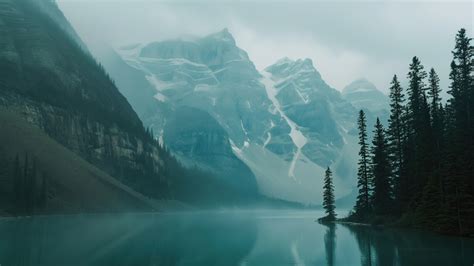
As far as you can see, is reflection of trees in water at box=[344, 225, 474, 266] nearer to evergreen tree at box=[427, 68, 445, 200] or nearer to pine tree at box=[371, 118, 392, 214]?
evergreen tree at box=[427, 68, 445, 200]

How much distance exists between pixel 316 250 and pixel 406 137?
48490 mm

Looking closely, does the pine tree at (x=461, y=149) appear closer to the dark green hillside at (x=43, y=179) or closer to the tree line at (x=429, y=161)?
the tree line at (x=429, y=161)

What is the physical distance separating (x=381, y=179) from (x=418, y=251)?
164 feet

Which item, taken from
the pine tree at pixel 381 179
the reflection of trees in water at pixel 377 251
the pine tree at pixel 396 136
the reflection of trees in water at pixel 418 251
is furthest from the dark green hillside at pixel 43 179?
the reflection of trees in water at pixel 418 251

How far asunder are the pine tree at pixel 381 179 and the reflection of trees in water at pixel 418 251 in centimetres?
3246

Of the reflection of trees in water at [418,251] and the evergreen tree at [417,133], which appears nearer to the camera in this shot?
the reflection of trees in water at [418,251]

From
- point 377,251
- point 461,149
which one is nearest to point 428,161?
point 461,149

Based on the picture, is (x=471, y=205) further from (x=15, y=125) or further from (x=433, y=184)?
(x=15, y=125)

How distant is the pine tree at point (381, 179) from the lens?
9369 cm

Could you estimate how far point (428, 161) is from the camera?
260ft

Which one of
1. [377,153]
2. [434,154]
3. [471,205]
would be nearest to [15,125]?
[377,153]

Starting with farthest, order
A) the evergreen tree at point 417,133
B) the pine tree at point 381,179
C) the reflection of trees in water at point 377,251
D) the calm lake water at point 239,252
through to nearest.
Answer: the pine tree at point 381,179 < the evergreen tree at point 417,133 < the reflection of trees in water at point 377,251 < the calm lake water at point 239,252

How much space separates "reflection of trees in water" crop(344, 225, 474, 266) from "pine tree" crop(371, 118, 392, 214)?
32.5 metres

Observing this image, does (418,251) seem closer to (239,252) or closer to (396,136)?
(239,252)
